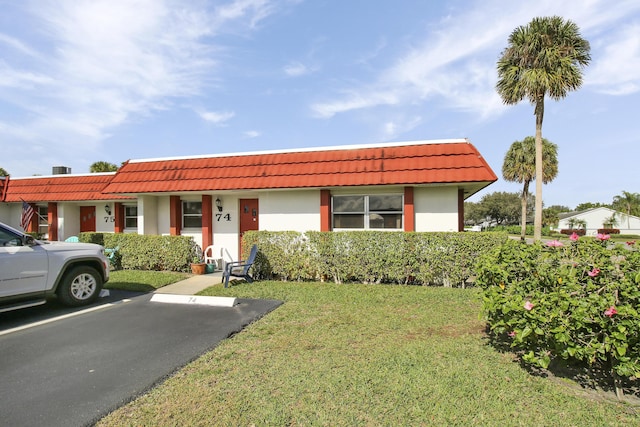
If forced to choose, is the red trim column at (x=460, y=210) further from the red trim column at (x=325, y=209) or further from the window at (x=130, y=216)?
the window at (x=130, y=216)

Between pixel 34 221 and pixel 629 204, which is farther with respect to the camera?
pixel 629 204

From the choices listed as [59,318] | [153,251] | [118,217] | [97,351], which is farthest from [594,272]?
[118,217]

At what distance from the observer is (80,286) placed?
6.63 m

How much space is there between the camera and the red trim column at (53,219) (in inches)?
591

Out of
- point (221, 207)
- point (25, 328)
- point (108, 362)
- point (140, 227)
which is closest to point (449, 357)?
point (108, 362)

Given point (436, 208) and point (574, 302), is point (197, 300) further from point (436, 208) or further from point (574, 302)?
point (436, 208)

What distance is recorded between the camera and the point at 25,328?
5305 millimetres

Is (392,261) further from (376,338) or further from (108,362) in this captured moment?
(108,362)

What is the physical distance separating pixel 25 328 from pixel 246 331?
3607 millimetres

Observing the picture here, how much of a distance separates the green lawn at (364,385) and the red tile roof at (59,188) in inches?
477

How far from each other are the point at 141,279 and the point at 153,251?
1626mm

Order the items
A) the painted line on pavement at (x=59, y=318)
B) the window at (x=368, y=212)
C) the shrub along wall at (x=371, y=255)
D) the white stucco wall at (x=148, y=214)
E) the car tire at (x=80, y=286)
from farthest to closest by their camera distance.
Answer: the white stucco wall at (x=148, y=214) → the window at (x=368, y=212) → the shrub along wall at (x=371, y=255) → the car tire at (x=80, y=286) → the painted line on pavement at (x=59, y=318)

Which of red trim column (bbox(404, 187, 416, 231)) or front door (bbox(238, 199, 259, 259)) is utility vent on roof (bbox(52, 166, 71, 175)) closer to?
front door (bbox(238, 199, 259, 259))

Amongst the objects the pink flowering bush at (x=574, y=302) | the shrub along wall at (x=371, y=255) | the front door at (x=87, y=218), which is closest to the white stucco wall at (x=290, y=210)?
the shrub along wall at (x=371, y=255)
